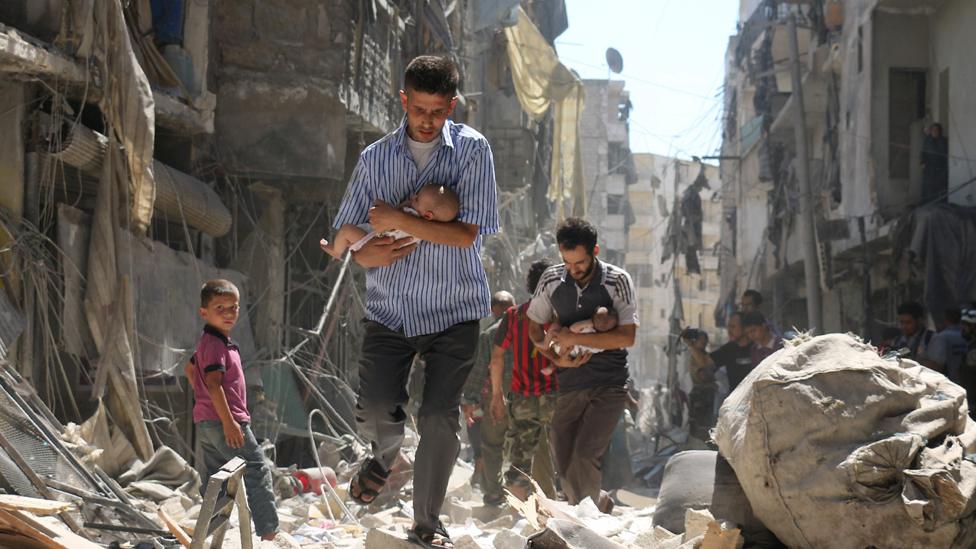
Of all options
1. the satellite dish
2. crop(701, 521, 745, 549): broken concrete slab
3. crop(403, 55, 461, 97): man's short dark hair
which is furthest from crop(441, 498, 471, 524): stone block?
the satellite dish

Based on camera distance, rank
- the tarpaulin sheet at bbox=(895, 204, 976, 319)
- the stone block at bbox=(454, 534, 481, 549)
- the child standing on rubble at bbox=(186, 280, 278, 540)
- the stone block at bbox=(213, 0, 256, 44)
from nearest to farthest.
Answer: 1. the stone block at bbox=(454, 534, 481, 549)
2. the child standing on rubble at bbox=(186, 280, 278, 540)
3. the stone block at bbox=(213, 0, 256, 44)
4. the tarpaulin sheet at bbox=(895, 204, 976, 319)

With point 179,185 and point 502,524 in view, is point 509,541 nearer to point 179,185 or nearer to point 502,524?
point 502,524

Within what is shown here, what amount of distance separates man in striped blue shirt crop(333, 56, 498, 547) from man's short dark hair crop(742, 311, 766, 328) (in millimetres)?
10020

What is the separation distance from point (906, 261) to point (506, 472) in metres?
10.8

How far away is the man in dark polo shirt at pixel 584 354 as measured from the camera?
683 cm

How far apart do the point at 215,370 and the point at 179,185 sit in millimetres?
4681

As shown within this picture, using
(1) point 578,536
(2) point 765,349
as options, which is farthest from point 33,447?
(2) point 765,349

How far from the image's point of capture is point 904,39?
1983cm

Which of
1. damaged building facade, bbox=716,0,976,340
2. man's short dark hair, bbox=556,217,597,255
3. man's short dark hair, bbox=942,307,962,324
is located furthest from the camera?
damaged building facade, bbox=716,0,976,340

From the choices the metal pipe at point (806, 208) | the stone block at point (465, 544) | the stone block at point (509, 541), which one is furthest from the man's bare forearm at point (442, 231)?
the metal pipe at point (806, 208)

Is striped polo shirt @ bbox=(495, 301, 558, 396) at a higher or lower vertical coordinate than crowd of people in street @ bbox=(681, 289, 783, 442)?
higher

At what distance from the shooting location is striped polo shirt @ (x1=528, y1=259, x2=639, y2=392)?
22.7ft

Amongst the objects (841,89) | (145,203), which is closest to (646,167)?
(841,89)

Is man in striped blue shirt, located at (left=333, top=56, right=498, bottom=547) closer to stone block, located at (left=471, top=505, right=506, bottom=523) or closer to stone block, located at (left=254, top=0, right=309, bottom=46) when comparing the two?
stone block, located at (left=471, top=505, right=506, bottom=523)
